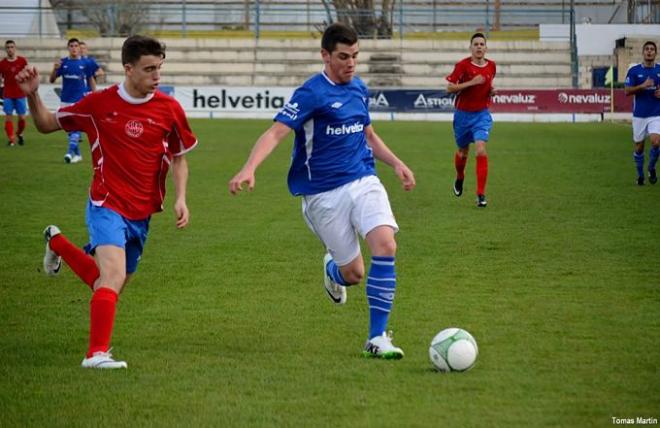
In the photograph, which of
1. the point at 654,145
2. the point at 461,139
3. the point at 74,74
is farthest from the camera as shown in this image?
the point at 74,74

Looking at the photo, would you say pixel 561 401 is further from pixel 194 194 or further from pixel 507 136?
pixel 507 136

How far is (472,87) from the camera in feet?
52.3

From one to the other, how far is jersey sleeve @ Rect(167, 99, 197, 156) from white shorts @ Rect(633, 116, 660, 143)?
1245 cm

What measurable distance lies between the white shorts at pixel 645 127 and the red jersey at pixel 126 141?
497 inches

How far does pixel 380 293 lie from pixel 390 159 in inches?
41.8

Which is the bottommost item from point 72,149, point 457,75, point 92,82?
point 72,149

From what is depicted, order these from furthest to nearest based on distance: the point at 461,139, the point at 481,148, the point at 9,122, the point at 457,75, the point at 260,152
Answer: the point at 9,122, the point at 461,139, the point at 457,75, the point at 481,148, the point at 260,152

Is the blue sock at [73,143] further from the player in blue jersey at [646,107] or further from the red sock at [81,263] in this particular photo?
the red sock at [81,263]

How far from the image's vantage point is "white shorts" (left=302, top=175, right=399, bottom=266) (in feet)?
23.5

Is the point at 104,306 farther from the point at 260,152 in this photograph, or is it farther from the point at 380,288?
the point at 380,288

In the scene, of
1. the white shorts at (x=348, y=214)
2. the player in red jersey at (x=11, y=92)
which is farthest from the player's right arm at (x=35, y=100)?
the player in red jersey at (x=11, y=92)

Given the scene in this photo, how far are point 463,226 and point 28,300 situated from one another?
6000mm

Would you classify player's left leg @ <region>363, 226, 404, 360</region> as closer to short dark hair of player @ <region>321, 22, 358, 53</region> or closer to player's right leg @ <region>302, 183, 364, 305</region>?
player's right leg @ <region>302, 183, 364, 305</region>

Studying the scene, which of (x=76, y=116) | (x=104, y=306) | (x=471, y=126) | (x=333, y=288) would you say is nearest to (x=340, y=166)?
(x=333, y=288)
